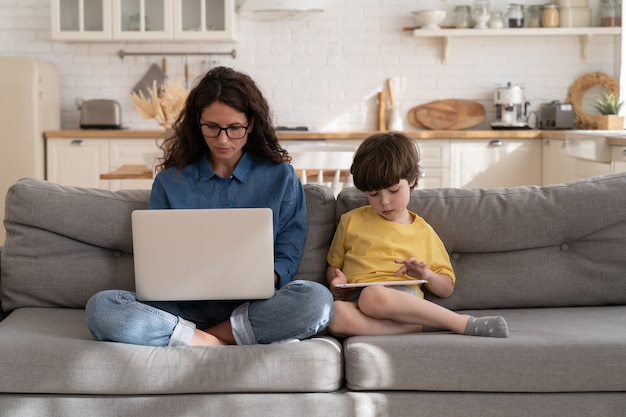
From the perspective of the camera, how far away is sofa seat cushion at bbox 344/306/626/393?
2242mm

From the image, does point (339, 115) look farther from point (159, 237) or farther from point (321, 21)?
point (159, 237)

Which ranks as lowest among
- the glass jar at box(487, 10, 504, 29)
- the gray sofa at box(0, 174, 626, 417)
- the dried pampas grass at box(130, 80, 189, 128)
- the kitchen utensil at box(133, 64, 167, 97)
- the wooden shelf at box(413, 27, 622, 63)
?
the gray sofa at box(0, 174, 626, 417)

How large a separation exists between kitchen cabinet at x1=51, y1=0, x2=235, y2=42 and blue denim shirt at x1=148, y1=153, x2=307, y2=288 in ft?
12.3

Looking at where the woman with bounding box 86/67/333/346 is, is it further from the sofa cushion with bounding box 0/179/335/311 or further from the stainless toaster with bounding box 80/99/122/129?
the stainless toaster with bounding box 80/99/122/129

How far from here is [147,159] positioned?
4152 mm

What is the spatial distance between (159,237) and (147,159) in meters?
1.88

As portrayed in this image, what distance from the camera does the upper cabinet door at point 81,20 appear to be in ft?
20.6

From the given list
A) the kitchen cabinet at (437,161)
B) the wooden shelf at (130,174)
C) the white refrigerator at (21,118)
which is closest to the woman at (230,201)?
the wooden shelf at (130,174)

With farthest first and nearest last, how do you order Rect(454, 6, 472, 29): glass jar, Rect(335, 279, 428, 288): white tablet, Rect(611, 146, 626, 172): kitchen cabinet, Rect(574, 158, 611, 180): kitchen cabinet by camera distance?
Rect(454, 6, 472, 29): glass jar < Rect(574, 158, 611, 180): kitchen cabinet < Rect(611, 146, 626, 172): kitchen cabinet < Rect(335, 279, 428, 288): white tablet

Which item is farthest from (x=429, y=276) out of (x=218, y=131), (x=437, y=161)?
(x=437, y=161)

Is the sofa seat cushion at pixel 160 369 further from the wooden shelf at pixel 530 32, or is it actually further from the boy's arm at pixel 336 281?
the wooden shelf at pixel 530 32

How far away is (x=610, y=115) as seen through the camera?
18.9ft

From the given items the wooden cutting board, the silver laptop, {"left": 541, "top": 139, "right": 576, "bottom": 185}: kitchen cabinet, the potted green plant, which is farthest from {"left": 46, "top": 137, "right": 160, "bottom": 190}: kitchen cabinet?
the silver laptop

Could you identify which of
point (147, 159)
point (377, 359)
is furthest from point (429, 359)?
point (147, 159)
